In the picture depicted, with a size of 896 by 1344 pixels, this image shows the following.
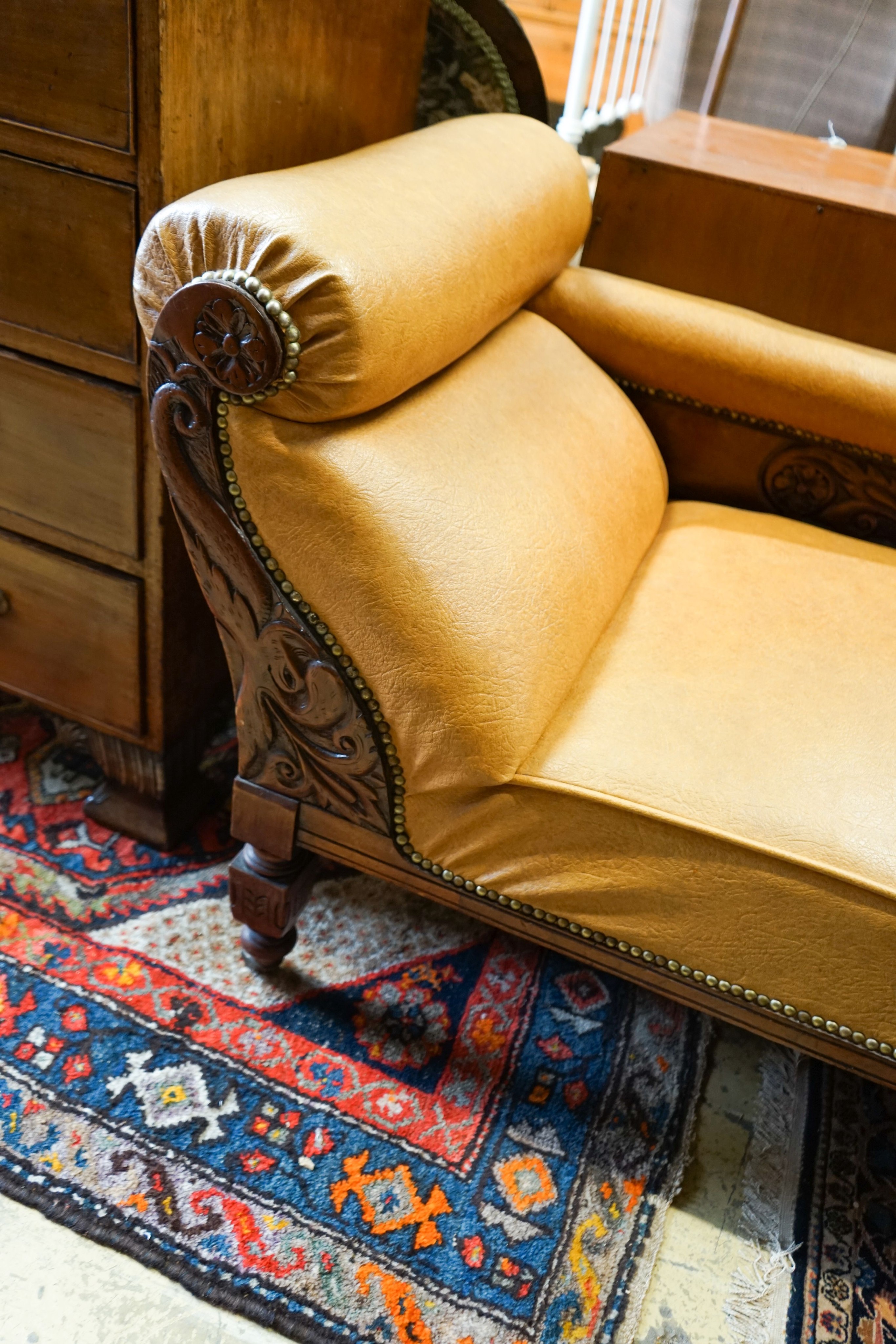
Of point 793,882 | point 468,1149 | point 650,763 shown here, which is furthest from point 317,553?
point 468,1149

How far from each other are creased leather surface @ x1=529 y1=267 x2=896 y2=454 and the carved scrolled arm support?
0.62m

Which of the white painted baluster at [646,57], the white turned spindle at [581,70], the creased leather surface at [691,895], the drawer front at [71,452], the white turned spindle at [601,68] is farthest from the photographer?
the white painted baluster at [646,57]

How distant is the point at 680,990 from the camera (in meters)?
0.90

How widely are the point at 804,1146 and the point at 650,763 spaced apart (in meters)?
0.50

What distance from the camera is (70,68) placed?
854mm

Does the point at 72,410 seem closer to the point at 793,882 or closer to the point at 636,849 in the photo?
the point at 636,849

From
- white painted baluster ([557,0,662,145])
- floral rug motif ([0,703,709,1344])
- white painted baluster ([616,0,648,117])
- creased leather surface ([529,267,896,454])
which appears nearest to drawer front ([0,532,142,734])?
floral rug motif ([0,703,709,1344])

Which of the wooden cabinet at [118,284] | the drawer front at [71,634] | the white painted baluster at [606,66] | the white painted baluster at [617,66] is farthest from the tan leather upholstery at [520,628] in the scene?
the white painted baluster at [617,66]

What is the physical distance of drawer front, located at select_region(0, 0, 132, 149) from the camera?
825 mm

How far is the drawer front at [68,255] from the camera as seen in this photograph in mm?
899

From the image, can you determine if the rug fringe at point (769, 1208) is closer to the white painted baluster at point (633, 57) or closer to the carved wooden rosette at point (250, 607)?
the carved wooden rosette at point (250, 607)

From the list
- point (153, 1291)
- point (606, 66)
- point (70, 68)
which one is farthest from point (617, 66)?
point (153, 1291)

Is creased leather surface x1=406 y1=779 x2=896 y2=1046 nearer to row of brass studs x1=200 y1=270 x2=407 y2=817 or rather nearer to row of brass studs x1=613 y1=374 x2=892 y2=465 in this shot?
row of brass studs x1=200 y1=270 x2=407 y2=817

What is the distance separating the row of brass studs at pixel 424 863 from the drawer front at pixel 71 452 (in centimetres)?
25
